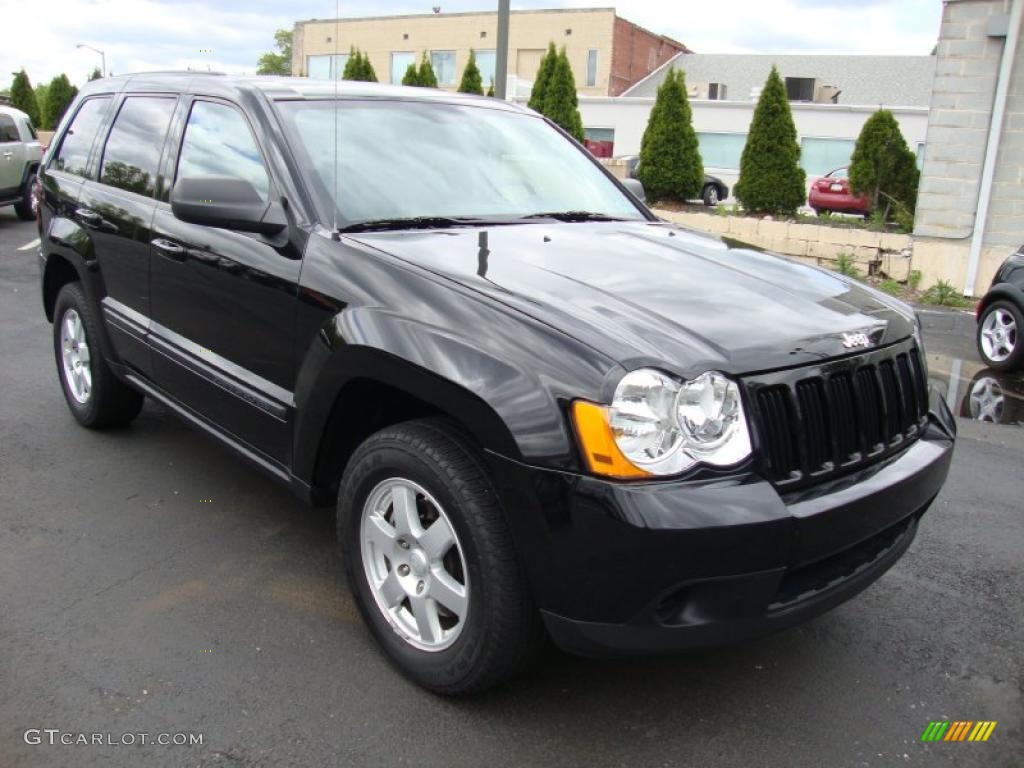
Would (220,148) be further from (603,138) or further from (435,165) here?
(603,138)

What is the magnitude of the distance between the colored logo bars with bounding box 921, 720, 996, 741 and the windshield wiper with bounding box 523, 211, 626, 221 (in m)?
2.20

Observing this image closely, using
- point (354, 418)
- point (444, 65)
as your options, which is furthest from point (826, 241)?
point (444, 65)

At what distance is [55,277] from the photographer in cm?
520

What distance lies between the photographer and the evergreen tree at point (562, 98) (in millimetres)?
15383

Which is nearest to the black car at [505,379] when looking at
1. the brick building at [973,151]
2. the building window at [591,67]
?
the brick building at [973,151]

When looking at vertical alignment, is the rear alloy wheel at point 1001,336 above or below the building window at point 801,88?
below

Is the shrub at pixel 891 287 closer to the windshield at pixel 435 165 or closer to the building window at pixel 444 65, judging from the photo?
the windshield at pixel 435 165

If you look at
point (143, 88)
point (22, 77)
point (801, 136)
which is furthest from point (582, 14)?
point (143, 88)

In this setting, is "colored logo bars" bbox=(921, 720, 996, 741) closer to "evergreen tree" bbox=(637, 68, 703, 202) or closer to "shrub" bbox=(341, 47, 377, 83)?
"evergreen tree" bbox=(637, 68, 703, 202)

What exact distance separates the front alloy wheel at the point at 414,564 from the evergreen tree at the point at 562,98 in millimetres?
13373

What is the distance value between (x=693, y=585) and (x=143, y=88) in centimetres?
366

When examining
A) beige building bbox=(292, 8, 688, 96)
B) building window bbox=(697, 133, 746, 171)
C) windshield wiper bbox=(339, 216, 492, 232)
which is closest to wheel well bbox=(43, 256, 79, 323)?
windshield wiper bbox=(339, 216, 492, 232)

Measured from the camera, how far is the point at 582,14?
48688 mm

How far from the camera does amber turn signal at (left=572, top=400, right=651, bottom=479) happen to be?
226 centimetres
